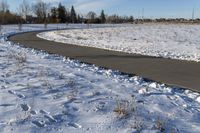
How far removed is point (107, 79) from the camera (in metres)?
10.0

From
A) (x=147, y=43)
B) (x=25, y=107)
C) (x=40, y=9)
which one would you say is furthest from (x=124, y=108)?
(x=40, y=9)

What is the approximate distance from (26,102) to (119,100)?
1.89 meters

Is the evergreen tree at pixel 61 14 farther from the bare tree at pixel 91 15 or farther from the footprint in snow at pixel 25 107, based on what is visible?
the footprint in snow at pixel 25 107

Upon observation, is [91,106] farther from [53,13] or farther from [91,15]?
[91,15]

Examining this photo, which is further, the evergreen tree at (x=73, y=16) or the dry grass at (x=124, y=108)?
the evergreen tree at (x=73, y=16)

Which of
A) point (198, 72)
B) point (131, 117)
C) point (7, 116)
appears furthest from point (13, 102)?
point (198, 72)

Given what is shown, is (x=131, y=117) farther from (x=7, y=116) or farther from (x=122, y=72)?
(x=122, y=72)

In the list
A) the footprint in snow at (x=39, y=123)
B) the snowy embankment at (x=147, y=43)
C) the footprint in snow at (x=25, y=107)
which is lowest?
the snowy embankment at (x=147, y=43)

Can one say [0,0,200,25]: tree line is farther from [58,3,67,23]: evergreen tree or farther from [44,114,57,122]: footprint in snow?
[44,114,57,122]: footprint in snow

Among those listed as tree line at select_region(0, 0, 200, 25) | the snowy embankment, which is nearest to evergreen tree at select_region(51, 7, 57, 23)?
tree line at select_region(0, 0, 200, 25)

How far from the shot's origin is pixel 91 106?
6.80 metres

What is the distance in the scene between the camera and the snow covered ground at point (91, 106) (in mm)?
5797

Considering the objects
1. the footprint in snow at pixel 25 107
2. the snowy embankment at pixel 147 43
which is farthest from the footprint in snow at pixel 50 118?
the snowy embankment at pixel 147 43

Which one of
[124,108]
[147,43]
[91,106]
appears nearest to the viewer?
[124,108]
